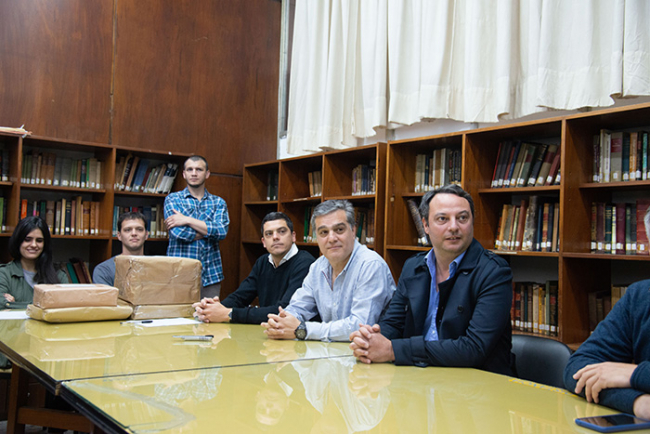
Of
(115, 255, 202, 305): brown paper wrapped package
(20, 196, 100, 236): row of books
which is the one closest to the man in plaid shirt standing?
(20, 196, 100, 236): row of books

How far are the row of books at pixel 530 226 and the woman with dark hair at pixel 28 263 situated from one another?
276 cm

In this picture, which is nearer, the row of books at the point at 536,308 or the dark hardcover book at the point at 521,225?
the row of books at the point at 536,308

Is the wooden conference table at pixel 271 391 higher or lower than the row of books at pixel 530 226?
lower

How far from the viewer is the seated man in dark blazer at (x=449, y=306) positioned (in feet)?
6.02

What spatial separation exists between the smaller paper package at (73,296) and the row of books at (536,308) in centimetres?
227

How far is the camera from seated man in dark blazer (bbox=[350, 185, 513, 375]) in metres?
1.83

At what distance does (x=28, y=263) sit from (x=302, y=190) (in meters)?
2.35

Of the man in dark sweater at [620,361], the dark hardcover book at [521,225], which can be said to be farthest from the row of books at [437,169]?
the man in dark sweater at [620,361]

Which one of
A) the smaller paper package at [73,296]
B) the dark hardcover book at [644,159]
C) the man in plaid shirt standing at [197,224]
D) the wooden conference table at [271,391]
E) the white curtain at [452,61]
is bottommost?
the wooden conference table at [271,391]

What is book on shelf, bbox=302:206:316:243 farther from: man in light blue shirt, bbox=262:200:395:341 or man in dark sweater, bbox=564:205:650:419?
man in dark sweater, bbox=564:205:650:419

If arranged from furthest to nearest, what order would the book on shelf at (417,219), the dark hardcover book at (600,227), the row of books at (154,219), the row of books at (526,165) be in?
the row of books at (154,219) → the book on shelf at (417,219) → the row of books at (526,165) → the dark hardcover book at (600,227)

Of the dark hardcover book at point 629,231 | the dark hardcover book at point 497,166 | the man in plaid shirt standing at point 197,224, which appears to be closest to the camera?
the dark hardcover book at point 629,231

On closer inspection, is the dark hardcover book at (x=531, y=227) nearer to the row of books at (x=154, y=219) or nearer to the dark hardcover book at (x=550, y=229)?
the dark hardcover book at (x=550, y=229)

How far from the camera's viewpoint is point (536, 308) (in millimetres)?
3277
